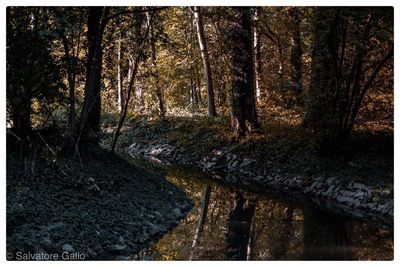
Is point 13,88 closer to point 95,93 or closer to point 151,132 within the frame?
point 95,93

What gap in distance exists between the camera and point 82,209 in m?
8.62

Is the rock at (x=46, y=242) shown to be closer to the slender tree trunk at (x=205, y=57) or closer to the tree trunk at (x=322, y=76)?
the tree trunk at (x=322, y=76)

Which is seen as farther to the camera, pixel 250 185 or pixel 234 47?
pixel 234 47

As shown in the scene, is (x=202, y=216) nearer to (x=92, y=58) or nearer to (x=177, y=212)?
(x=177, y=212)

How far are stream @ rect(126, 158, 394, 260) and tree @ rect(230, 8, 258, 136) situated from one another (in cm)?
444

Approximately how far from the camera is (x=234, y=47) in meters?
16.4

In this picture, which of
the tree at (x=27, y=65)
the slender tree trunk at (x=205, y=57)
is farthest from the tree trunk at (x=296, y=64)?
the tree at (x=27, y=65)

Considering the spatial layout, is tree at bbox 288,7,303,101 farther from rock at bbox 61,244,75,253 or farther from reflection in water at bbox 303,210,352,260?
rock at bbox 61,244,75,253

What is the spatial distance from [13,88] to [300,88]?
14656mm

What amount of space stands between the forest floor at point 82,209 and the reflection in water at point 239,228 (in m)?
1.18

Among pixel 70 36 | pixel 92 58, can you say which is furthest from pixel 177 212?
pixel 70 36

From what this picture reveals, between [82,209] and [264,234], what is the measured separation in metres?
3.52

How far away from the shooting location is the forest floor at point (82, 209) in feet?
24.1

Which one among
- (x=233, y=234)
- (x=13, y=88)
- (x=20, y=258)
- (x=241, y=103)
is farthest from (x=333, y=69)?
(x=20, y=258)
